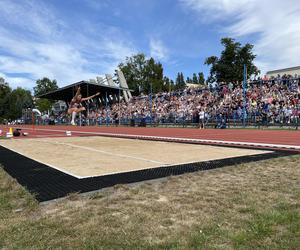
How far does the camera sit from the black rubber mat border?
487 cm

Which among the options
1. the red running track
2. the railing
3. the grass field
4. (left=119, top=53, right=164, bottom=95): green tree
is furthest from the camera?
(left=119, top=53, right=164, bottom=95): green tree

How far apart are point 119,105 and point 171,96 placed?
1351 cm

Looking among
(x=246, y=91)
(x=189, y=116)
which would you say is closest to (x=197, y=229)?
(x=246, y=91)

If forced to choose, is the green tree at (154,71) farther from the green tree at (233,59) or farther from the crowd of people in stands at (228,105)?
the crowd of people in stands at (228,105)

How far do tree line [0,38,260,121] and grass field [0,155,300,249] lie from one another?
24622 millimetres

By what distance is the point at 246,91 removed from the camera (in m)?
26.2

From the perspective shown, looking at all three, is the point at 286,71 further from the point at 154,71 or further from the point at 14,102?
the point at 14,102

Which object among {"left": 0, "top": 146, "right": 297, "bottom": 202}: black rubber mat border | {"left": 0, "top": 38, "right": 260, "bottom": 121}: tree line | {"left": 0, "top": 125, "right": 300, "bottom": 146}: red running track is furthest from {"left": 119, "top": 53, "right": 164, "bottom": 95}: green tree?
{"left": 0, "top": 146, "right": 297, "bottom": 202}: black rubber mat border

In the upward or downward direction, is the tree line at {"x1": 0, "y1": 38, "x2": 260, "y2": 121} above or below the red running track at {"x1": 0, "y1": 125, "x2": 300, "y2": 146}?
above

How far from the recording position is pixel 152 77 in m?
87.4

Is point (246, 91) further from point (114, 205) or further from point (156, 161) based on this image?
point (114, 205)

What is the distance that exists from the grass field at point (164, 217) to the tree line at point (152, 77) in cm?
2462

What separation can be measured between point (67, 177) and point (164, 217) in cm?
266

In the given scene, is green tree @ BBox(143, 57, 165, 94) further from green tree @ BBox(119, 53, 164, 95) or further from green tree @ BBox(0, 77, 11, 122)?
green tree @ BBox(0, 77, 11, 122)
